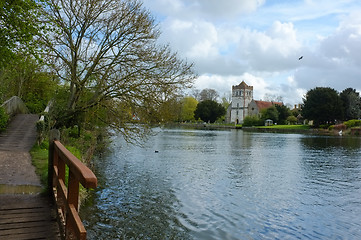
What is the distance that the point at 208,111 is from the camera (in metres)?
108

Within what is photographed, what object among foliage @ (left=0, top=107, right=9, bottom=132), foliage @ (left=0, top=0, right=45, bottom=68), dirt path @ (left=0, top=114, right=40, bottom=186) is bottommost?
dirt path @ (left=0, top=114, right=40, bottom=186)

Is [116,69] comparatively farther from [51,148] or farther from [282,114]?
[282,114]

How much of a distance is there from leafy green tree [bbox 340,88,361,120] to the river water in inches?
2529

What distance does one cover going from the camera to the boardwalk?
5.16 m

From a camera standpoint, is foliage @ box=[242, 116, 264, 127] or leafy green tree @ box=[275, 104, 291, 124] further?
leafy green tree @ box=[275, 104, 291, 124]

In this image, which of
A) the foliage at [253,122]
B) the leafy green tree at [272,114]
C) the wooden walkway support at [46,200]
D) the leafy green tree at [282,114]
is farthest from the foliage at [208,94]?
the wooden walkway support at [46,200]

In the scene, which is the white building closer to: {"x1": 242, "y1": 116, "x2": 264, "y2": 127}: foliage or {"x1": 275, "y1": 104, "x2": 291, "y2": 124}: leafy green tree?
{"x1": 242, "y1": 116, "x2": 264, "y2": 127}: foliage

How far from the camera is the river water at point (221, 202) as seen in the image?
353 inches

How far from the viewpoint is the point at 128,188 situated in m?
13.1

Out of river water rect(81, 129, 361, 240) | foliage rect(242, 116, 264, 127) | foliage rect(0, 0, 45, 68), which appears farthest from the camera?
foliage rect(242, 116, 264, 127)

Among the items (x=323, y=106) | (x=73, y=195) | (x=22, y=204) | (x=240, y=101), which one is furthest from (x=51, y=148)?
(x=240, y=101)

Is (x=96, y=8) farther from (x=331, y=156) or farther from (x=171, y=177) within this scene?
(x=331, y=156)

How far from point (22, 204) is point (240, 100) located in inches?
4847

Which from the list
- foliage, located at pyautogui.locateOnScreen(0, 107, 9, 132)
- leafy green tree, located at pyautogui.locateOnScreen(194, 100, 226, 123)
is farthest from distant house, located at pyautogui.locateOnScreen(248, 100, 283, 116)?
foliage, located at pyautogui.locateOnScreen(0, 107, 9, 132)
